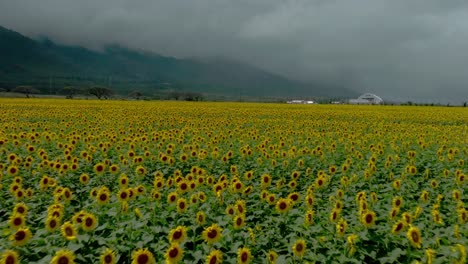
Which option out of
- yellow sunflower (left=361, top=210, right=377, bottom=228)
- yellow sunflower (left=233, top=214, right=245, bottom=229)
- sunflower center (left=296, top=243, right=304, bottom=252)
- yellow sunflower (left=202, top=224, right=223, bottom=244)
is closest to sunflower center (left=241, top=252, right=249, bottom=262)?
yellow sunflower (left=202, top=224, right=223, bottom=244)

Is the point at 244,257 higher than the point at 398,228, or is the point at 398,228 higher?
the point at 398,228

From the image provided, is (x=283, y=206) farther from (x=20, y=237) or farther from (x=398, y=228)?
(x=20, y=237)

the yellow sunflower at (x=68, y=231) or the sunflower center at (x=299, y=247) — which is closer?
the sunflower center at (x=299, y=247)

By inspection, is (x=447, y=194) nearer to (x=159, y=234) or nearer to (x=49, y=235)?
(x=159, y=234)

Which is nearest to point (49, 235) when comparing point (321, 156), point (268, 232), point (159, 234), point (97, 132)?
point (159, 234)

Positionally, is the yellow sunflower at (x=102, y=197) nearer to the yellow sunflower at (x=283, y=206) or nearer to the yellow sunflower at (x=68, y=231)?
the yellow sunflower at (x=68, y=231)

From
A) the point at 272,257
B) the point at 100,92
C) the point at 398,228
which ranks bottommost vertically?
the point at 272,257

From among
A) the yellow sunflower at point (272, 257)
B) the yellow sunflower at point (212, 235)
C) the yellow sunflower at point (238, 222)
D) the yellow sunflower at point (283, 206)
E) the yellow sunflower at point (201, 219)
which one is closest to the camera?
the yellow sunflower at point (272, 257)

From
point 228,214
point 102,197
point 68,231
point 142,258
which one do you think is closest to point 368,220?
point 228,214

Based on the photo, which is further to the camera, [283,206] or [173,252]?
[283,206]

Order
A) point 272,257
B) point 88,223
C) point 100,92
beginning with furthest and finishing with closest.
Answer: point 100,92
point 88,223
point 272,257

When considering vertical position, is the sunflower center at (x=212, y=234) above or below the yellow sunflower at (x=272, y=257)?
above

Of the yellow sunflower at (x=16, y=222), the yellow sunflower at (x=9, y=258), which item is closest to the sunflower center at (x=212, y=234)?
the yellow sunflower at (x=9, y=258)

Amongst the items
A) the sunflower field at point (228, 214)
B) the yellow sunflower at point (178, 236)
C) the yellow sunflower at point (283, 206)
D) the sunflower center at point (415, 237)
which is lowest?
the sunflower field at point (228, 214)
